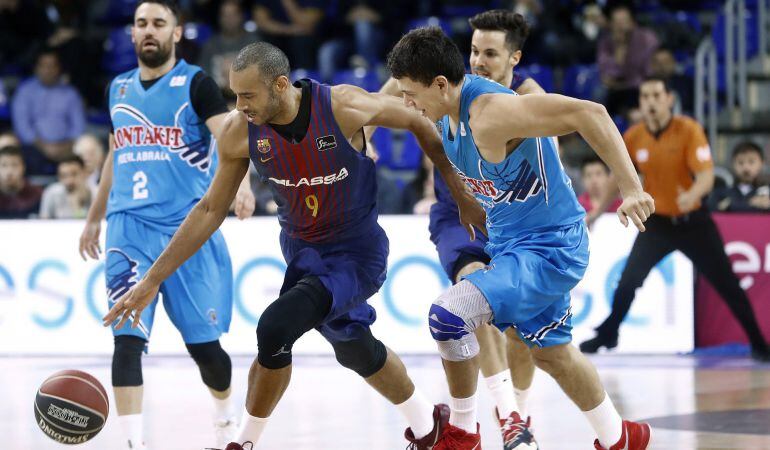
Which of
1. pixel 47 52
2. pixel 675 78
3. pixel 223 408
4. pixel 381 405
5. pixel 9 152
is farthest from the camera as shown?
pixel 47 52

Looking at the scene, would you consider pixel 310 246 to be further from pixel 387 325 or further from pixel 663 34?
pixel 663 34

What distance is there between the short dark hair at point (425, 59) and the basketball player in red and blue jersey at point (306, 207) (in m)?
0.40

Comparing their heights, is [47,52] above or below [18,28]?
below

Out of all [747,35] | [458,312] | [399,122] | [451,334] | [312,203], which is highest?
[747,35]

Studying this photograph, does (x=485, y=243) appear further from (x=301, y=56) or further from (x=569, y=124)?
(x=301, y=56)

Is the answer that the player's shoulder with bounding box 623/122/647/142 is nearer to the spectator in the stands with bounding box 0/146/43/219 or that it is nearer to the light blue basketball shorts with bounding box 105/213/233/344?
the light blue basketball shorts with bounding box 105/213/233/344

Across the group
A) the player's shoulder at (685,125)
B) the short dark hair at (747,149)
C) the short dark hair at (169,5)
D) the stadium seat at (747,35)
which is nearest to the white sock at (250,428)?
the short dark hair at (169,5)

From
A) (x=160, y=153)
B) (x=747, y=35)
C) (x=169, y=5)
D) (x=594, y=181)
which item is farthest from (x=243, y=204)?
(x=747, y=35)

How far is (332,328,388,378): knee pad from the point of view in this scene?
5.84 m

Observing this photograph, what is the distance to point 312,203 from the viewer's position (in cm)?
573

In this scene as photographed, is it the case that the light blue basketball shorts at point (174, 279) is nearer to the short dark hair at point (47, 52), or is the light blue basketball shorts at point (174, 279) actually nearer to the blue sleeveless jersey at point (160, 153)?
the blue sleeveless jersey at point (160, 153)

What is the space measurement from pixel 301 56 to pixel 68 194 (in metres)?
4.06

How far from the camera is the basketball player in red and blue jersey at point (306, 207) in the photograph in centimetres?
543

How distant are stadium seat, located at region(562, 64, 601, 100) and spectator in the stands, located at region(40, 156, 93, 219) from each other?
17.4 feet
